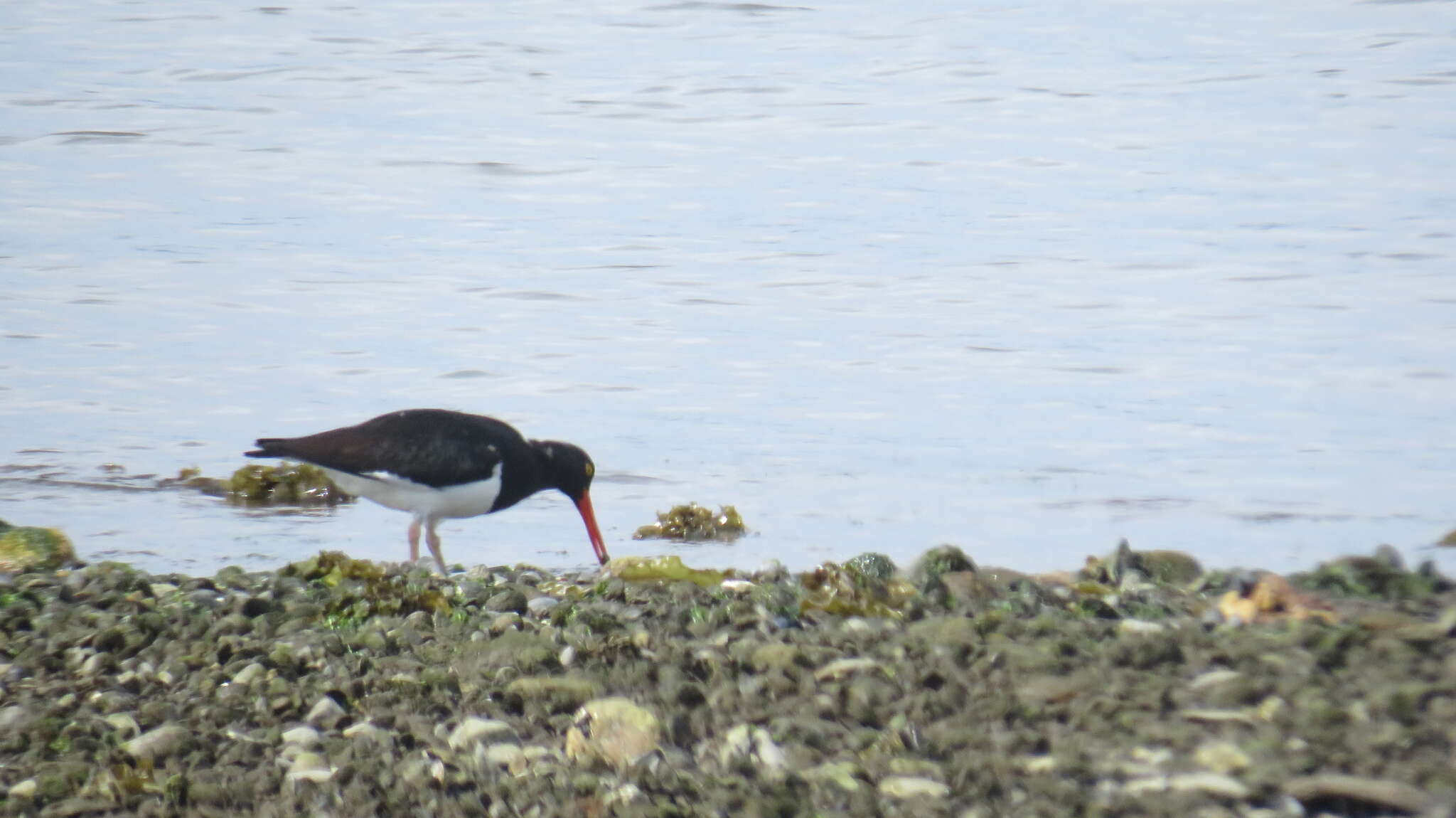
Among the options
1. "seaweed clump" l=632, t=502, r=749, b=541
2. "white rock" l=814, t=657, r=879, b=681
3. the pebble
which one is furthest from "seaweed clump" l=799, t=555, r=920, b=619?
"seaweed clump" l=632, t=502, r=749, b=541

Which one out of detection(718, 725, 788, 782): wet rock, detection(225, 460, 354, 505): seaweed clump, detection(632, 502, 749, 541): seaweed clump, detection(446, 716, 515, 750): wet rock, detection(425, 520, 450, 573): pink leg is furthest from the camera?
detection(225, 460, 354, 505): seaweed clump

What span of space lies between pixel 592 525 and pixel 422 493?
0.84 metres

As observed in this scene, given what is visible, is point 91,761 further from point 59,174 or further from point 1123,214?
point 59,174

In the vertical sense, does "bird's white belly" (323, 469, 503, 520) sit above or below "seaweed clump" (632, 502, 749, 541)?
above

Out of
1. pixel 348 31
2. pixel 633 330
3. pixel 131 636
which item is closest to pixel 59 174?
pixel 348 31

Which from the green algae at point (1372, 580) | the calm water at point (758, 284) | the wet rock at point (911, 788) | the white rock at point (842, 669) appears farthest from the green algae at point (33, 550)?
the green algae at point (1372, 580)

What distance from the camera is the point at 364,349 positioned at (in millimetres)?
11352

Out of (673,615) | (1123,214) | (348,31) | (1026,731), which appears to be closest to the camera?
(1026,731)

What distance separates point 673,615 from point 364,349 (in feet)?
23.7

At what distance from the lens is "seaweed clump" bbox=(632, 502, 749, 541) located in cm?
762

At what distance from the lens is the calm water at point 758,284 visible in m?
8.26

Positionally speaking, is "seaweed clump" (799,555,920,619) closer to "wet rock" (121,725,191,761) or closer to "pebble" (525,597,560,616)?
"pebble" (525,597,560,616)

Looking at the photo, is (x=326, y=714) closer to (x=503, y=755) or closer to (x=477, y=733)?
(x=477, y=733)

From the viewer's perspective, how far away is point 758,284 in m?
12.4
